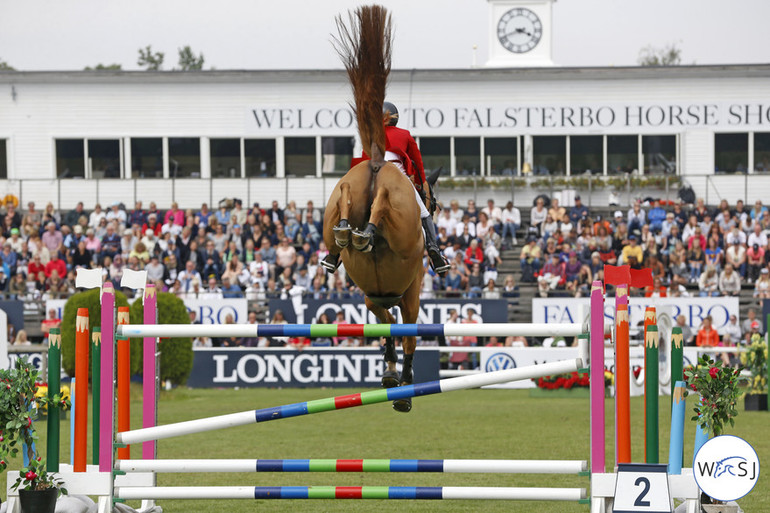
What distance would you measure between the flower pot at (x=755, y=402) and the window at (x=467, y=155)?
1566 centimetres

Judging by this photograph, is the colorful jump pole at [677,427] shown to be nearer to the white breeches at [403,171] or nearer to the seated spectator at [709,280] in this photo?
the white breeches at [403,171]

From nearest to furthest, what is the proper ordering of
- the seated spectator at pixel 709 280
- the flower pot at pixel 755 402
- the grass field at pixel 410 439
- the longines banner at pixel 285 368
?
1. the grass field at pixel 410 439
2. the flower pot at pixel 755 402
3. the longines banner at pixel 285 368
4. the seated spectator at pixel 709 280

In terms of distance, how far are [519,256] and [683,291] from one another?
15.3 feet

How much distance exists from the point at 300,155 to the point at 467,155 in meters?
4.53

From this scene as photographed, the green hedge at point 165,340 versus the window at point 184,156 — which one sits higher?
the window at point 184,156

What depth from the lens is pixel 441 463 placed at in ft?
21.7

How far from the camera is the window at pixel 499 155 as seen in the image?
31.2 m

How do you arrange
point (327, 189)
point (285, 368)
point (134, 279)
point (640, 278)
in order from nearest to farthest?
point (640, 278) < point (134, 279) < point (285, 368) < point (327, 189)

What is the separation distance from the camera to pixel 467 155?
31359mm

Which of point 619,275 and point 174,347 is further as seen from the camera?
point 174,347

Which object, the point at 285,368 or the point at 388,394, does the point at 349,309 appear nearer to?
the point at 285,368

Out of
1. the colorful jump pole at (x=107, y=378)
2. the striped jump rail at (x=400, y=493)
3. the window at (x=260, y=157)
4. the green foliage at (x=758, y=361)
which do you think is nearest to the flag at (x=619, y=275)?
the striped jump rail at (x=400, y=493)

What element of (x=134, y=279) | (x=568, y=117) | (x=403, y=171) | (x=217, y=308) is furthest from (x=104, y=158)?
(x=134, y=279)

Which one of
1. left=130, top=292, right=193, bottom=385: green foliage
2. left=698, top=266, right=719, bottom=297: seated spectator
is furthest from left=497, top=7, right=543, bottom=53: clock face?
left=130, top=292, right=193, bottom=385: green foliage
